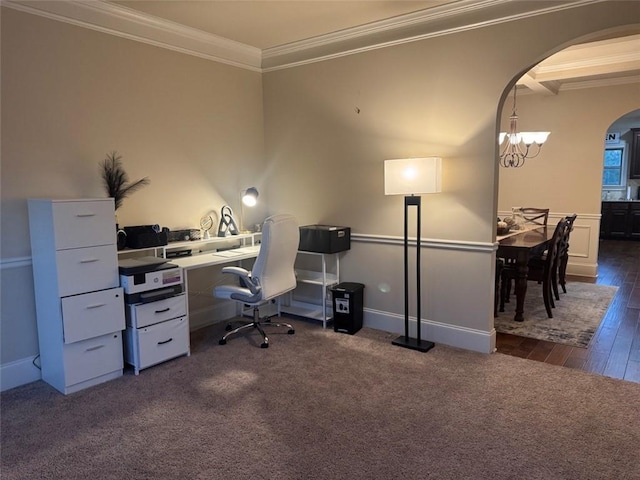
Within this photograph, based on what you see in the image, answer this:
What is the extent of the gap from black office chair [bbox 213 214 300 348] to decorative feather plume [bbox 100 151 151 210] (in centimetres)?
98

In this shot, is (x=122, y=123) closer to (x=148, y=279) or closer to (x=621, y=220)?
(x=148, y=279)

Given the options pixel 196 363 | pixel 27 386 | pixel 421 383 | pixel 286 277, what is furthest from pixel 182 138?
pixel 421 383

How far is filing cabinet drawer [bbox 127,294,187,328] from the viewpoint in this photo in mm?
3070

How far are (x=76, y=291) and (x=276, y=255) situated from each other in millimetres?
1379

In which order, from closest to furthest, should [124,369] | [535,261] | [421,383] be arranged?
[421,383] → [124,369] → [535,261]

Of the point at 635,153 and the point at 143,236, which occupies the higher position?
the point at 635,153

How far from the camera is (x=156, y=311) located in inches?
125

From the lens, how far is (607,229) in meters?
9.41

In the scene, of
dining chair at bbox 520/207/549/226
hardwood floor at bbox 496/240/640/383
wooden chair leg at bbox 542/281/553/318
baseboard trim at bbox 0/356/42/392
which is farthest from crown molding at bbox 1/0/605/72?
dining chair at bbox 520/207/549/226

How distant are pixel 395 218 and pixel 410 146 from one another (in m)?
0.62

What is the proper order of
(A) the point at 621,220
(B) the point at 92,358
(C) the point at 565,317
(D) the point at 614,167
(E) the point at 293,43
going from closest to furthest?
(B) the point at 92,358, (E) the point at 293,43, (C) the point at 565,317, (A) the point at 621,220, (D) the point at 614,167

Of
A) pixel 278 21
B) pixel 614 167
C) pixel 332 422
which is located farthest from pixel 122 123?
pixel 614 167

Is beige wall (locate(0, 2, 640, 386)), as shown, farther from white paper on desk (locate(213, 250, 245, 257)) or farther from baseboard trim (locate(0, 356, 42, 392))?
white paper on desk (locate(213, 250, 245, 257))

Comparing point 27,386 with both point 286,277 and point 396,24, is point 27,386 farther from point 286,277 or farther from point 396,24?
point 396,24
